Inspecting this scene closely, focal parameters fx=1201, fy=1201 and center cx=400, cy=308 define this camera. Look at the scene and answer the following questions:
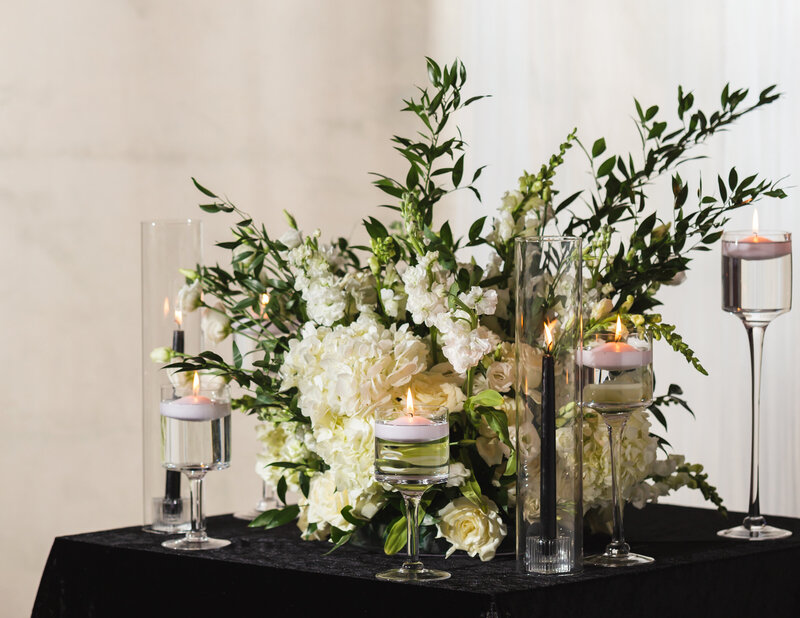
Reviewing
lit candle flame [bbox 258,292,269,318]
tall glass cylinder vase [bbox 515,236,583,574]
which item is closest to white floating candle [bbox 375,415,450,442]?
tall glass cylinder vase [bbox 515,236,583,574]

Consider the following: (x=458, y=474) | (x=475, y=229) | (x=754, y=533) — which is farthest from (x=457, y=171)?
(x=754, y=533)

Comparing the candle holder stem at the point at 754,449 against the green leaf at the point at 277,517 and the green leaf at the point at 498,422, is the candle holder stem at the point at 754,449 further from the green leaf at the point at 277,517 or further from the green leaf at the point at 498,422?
the green leaf at the point at 277,517

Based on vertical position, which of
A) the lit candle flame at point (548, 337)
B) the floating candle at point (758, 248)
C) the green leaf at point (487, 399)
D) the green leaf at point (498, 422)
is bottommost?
the green leaf at point (498, 422)

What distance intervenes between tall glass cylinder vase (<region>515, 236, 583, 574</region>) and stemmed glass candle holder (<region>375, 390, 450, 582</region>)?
111 mm

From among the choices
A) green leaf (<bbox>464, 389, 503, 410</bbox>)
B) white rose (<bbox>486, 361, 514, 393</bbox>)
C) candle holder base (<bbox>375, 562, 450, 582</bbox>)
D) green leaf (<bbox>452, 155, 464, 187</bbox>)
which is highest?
green leaf (<bbox>452, 155, 464, 187</bbox>)

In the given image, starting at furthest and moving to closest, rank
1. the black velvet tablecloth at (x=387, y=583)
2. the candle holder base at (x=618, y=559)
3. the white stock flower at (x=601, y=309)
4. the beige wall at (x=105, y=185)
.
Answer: the beige wall at (x=105, y=185) → the white stock flower at (x=601, y=309) → the candle holder base at (x=618, y=559) → the black velvet tablecloth at (x=387, y=583)

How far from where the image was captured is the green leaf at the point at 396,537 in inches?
60.5

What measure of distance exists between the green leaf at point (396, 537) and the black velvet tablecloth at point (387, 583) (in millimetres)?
33

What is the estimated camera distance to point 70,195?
328cm

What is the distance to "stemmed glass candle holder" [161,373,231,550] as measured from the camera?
1.69m

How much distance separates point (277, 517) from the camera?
1.73 meters

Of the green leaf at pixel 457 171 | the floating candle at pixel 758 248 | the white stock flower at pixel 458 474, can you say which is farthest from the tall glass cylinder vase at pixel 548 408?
the floating candle at pixel 758 248

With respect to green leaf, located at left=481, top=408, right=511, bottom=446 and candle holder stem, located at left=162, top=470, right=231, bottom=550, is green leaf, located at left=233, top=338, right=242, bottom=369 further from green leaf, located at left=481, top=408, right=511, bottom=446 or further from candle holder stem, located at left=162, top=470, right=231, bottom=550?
green leaf, located at left=481, top=408, right=511, bottom=446

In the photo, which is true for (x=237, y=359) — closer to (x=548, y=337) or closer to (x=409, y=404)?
(x=409, y=404)
